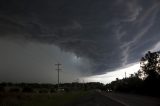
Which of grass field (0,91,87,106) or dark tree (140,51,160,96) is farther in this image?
dark tree (140,51,160,96)

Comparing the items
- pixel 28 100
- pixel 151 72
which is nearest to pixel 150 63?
pixel 151 72

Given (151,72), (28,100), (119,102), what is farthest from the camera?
(151,72)

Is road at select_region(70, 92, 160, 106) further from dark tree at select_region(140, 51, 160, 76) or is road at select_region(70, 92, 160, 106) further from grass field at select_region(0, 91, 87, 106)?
dark tree at select_region(140, 51, 160, 76)

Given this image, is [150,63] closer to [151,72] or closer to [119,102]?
[151,72]

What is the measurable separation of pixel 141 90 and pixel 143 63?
11448mm

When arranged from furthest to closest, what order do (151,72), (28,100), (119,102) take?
(151,72) < (28,100) < (119,102)

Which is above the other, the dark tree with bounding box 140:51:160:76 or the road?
the dark tree with bounding box 140:51:160:76

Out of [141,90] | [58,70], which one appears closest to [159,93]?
[141,90]

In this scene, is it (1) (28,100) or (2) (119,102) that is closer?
(2) (119,102)

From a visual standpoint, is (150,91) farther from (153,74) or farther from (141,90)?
(141,90)

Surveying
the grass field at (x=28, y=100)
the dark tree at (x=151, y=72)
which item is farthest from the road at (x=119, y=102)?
the dark tree at (x=151, y=72)

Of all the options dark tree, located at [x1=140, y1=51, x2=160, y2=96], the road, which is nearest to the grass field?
the road

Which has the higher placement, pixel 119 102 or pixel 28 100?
pixel 28 100

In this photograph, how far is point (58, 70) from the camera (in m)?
117
